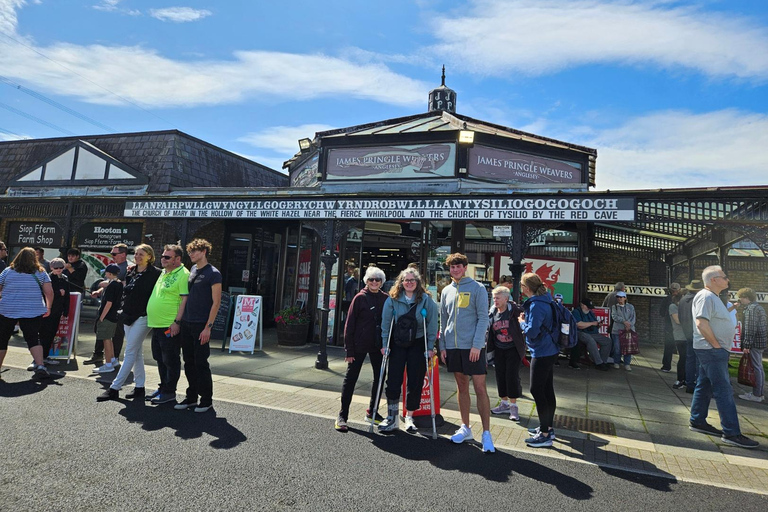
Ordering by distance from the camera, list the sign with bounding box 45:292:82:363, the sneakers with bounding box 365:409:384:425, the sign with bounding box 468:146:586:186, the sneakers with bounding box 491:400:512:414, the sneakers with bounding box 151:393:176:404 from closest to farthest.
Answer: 1. the sneakers with bounding box 365:409:384:425
2. the sneakers with bounding box 151:393:176:404
3. the sneakers with bounding box 491:400:512:414
4. the sign with bounding box 45:292:82:363
5. the sign with bounding box 468:146:586:186

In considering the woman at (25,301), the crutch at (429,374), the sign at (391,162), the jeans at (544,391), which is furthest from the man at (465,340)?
the sign at (391,162)

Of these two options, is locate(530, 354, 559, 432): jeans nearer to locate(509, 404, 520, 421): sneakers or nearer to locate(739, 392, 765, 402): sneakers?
locate(509, 404, 520, 421): sneakers

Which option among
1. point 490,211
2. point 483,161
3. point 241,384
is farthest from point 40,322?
point 483,161

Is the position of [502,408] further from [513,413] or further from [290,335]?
[290,335]

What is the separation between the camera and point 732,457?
4.63 m

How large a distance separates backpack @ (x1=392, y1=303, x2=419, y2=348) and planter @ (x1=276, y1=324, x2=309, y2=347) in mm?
6164

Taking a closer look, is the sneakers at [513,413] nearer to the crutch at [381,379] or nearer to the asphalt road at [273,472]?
the asphalt road at [273,472]

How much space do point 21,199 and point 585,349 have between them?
1554 cm

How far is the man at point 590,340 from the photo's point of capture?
9156 mm

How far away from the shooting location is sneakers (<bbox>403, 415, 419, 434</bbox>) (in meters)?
5.10

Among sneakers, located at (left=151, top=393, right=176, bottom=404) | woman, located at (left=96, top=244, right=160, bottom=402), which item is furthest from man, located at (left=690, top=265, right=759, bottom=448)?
woman, located at (left=96, top=244, right=160, bottom=402)

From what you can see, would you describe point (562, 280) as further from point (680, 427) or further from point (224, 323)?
point (224, 323)

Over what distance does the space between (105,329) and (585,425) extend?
6988mm

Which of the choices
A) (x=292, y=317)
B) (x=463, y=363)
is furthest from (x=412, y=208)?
(x=463, y=363)
